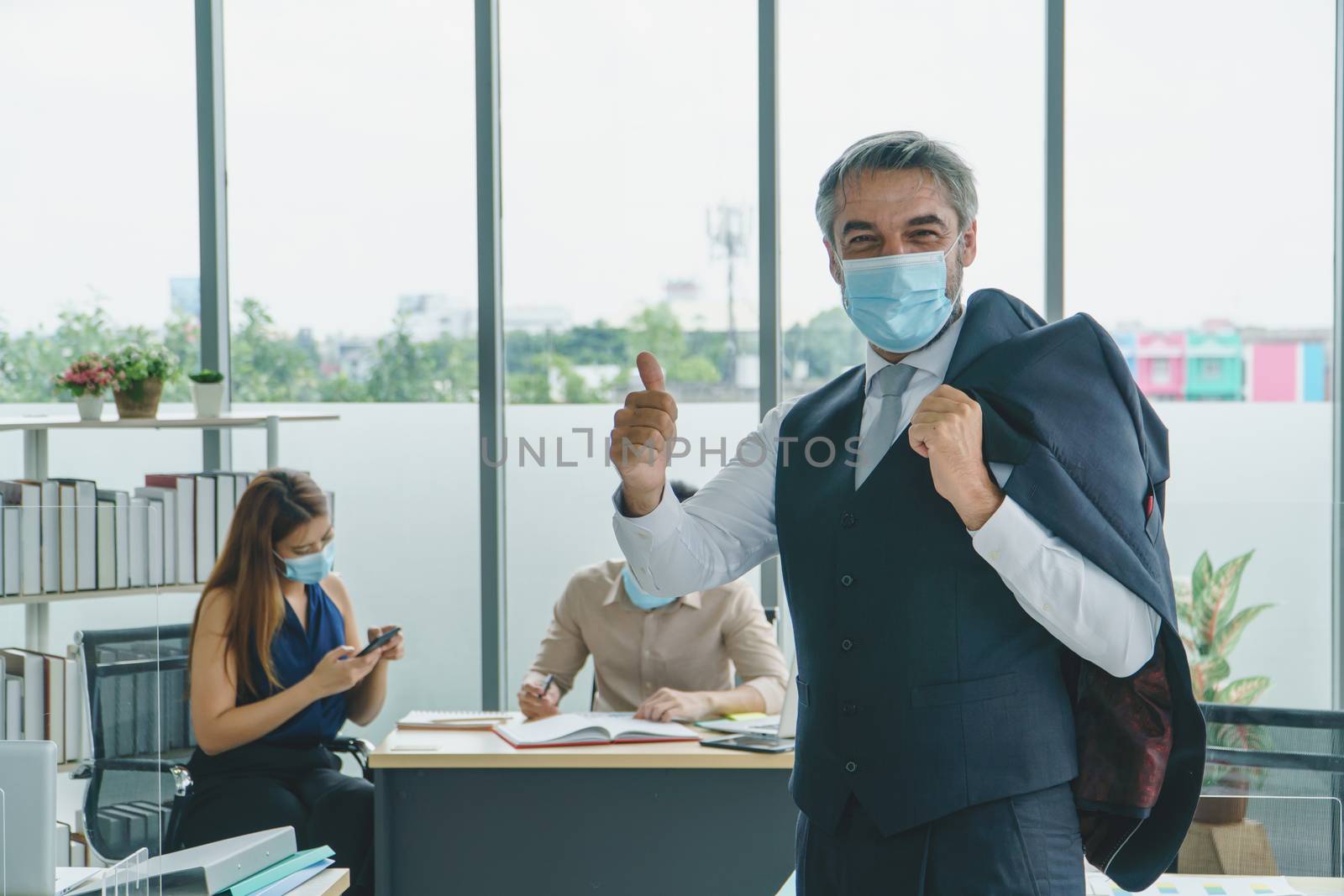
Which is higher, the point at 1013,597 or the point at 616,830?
the point at 1013,597

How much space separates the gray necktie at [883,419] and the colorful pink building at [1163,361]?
8.90 ft

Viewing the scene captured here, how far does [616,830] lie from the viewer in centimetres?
288

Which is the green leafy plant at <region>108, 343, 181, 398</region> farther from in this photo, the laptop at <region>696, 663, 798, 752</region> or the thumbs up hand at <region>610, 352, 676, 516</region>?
the thumbs up hand at <region>610, 352, 676, 516</region>

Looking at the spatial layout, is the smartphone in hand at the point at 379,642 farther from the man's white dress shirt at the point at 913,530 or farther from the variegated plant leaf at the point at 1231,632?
the variegated plant leaf at the point at 1231,632

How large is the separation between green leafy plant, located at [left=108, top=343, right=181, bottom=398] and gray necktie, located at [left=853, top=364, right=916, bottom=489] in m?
2.85

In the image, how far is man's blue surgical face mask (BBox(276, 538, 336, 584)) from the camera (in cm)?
306

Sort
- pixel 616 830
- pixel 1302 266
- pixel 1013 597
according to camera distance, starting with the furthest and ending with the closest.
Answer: pixel 1302 266 < pixel 616 830 < pixel 1013 597

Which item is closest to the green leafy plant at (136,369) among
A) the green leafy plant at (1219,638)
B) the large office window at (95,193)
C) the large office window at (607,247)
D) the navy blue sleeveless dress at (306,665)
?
the large office window at (95,193)

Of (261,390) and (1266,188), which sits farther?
(261,390)

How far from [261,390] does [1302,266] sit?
3557 millimetres

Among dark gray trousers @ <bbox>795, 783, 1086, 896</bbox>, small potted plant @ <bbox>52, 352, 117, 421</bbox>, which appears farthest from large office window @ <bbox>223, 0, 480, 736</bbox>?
dark gray trousers @ <bbox>795, 783, 1086, 896</bbox>

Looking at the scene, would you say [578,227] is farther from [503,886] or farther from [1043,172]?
[503,886]

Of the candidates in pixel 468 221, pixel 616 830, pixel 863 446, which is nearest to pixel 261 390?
pixel 468 221

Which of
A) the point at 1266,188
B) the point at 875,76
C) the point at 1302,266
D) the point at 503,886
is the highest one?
the point at 875,76
